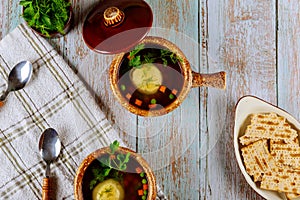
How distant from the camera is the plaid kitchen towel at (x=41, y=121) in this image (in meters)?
1.34

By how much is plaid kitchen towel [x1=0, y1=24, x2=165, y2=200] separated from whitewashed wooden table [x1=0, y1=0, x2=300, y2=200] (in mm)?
36

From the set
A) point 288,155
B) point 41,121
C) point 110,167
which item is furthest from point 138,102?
point 288,155

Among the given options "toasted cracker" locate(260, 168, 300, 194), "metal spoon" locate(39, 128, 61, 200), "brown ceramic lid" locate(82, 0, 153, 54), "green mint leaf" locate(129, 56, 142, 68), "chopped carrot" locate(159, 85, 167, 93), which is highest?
"brown ceramic lid" locate(82, 0, 153, 54)

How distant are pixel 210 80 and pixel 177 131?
15 cm

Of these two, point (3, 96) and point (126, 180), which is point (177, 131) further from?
point (3, 96)

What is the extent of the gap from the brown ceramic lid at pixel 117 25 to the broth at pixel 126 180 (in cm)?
27

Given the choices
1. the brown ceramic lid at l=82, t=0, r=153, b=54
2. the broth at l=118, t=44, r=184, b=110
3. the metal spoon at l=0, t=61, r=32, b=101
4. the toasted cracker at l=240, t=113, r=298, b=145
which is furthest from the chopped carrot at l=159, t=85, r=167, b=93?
the metal spoon at l=0, t=61, r=32, b=101

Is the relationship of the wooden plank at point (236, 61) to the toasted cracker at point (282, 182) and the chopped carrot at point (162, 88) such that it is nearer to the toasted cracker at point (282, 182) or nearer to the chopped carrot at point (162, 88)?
the toasted cracker at point (282, 182)

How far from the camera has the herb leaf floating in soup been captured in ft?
4.07

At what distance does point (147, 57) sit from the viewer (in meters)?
1.28

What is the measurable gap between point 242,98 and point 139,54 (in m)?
0.27

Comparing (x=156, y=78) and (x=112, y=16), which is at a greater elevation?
(x=112, y=16)

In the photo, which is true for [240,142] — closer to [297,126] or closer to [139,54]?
[297,126]

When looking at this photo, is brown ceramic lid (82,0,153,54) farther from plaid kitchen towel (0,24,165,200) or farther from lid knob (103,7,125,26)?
plaid kitchen towel (0,24,165,200)
